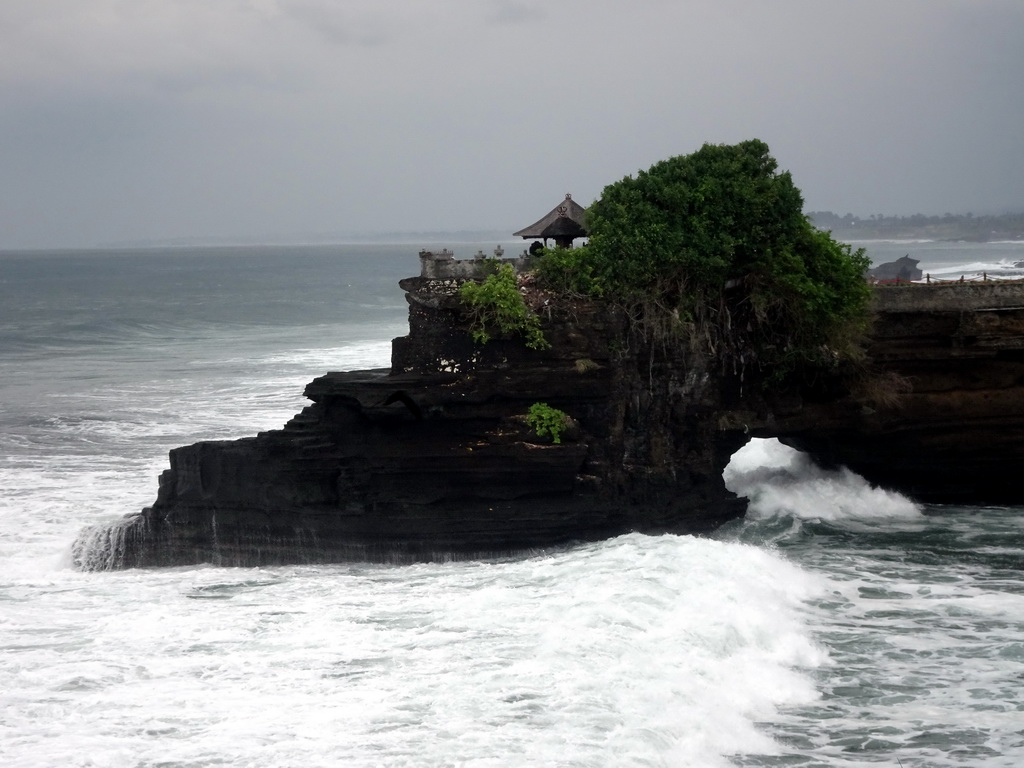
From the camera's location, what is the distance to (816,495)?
2206 centimetres

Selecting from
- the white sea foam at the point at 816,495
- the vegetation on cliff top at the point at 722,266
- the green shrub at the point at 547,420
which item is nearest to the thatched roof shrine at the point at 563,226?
the vegetation on cliff top at the point at 722,266

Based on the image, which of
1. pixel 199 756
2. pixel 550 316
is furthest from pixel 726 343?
pixel 199 756

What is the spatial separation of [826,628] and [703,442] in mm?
5400

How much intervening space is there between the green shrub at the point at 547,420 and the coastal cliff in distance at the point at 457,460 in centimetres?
13

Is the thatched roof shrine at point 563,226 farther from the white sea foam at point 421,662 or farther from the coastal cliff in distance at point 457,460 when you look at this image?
the white sea foam at point 421,662

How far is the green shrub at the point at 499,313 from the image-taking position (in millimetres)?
19281

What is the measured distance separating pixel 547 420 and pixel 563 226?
495 centimetres

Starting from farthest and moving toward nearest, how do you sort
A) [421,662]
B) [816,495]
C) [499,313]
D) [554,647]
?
[816,495], [499,313], [554,647], [421,662]

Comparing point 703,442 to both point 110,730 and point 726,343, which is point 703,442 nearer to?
point 726,343

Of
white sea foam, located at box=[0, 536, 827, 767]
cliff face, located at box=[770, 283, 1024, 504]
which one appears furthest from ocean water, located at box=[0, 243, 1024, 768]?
cliff face, located at box=[770, 283, 1024, 504]

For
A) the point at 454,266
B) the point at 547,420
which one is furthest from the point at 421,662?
the point at 454,266

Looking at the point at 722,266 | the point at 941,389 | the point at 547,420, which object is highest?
the point at 722,266

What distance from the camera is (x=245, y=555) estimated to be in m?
19.3

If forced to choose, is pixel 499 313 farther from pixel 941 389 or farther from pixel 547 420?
pixel 941 389
